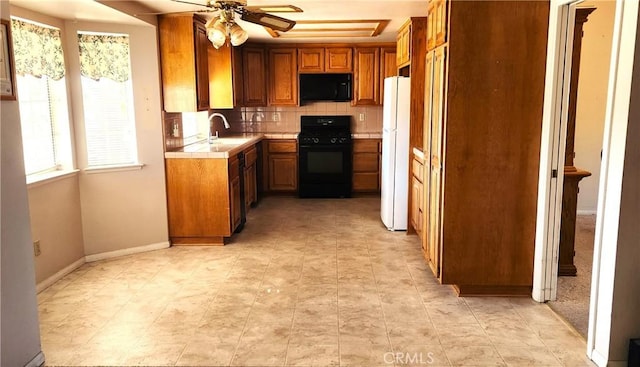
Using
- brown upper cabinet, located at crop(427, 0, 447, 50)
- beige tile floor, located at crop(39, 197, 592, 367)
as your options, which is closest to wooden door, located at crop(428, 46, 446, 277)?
brown upper cabinet, located at crop(427, 0, 447, 50)

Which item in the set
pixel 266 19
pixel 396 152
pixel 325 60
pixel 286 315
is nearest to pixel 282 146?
pixel 325 60

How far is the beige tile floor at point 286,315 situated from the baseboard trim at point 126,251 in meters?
0.11

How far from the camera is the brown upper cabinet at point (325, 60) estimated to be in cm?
691

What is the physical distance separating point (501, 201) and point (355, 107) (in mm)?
4262

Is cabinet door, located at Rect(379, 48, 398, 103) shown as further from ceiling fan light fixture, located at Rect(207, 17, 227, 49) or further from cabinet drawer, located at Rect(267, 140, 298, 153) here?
ceiling fan light fixture, located at Rect(207, 17, 227, 49)

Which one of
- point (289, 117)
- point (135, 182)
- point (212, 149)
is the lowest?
point (135, 182)

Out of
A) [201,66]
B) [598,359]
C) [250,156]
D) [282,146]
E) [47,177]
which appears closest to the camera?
[598,359]

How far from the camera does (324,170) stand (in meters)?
6.96

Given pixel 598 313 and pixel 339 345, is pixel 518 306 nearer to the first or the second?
pixel 598 313

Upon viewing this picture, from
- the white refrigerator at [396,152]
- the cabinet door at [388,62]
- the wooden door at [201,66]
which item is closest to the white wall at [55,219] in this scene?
the wooden door at [201,66]

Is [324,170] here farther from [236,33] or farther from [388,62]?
[236,33]

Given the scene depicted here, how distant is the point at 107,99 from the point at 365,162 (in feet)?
12.3

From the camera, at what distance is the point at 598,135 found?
18.8 ft

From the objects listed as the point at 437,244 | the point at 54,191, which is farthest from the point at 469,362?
the point at 54,191
